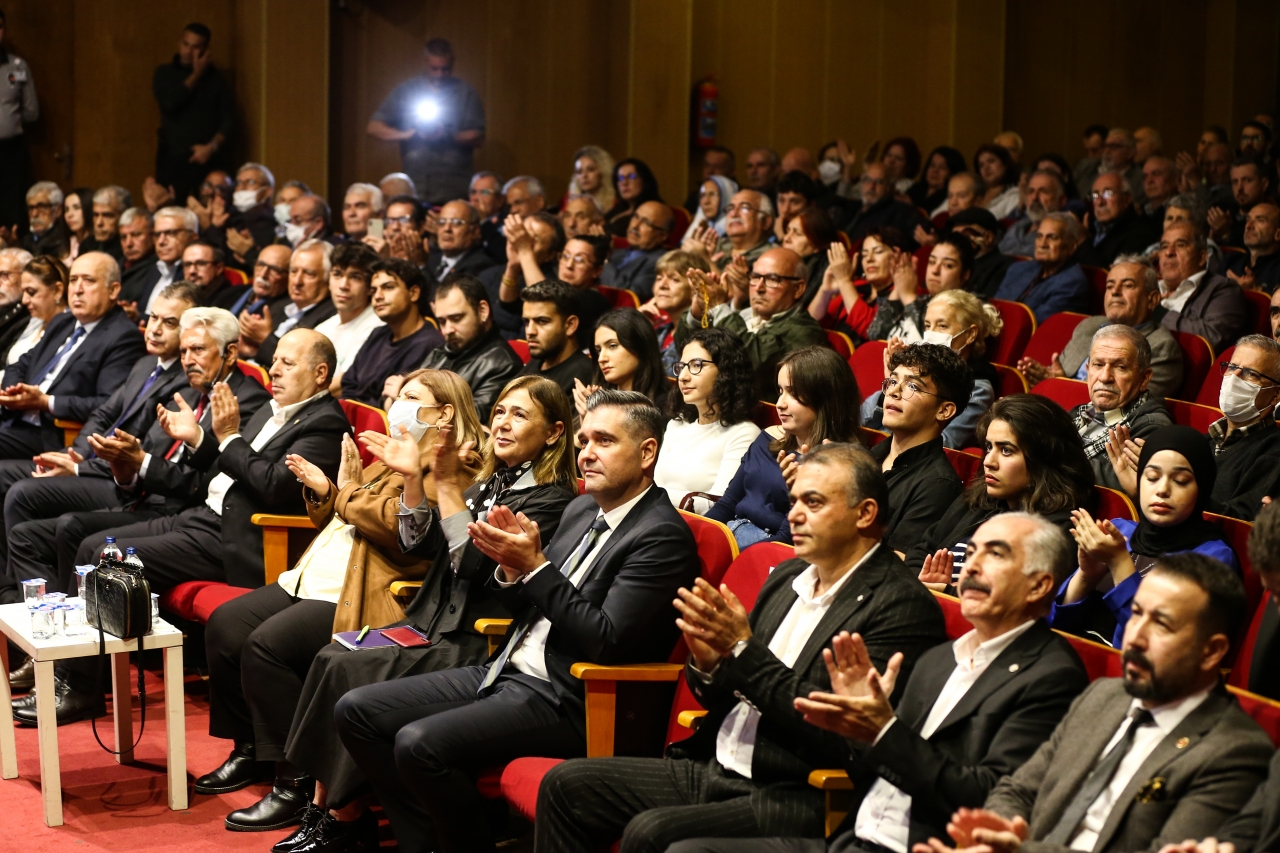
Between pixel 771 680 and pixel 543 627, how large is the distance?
764 mm

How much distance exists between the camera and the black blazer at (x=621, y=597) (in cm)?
272

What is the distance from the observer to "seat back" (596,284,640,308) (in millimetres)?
5652

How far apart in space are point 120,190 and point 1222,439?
6.10 metres

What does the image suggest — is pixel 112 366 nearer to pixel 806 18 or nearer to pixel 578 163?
pixel 578 163

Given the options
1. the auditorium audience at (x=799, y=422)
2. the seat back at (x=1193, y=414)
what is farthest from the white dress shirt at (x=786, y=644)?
the seat back at (x=1193, y=414)

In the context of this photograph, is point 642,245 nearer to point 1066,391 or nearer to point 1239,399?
point 1066,391

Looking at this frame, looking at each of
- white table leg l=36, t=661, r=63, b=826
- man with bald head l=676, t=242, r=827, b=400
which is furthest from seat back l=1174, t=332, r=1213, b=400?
white table leg l=36, t=661, r=63, b=826

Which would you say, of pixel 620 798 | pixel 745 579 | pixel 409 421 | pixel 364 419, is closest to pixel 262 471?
pixel 364 419

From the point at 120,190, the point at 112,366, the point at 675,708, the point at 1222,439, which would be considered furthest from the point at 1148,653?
the point at 120,190

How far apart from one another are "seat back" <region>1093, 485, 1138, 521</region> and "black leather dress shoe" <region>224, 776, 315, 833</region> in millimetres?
1925

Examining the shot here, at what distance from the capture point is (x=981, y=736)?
2.15 meters

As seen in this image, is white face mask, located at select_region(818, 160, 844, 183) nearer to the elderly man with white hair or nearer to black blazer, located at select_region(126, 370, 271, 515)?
the elderly man with white hair

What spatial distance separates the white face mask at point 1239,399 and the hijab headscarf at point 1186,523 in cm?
65

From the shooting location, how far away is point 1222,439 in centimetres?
355
